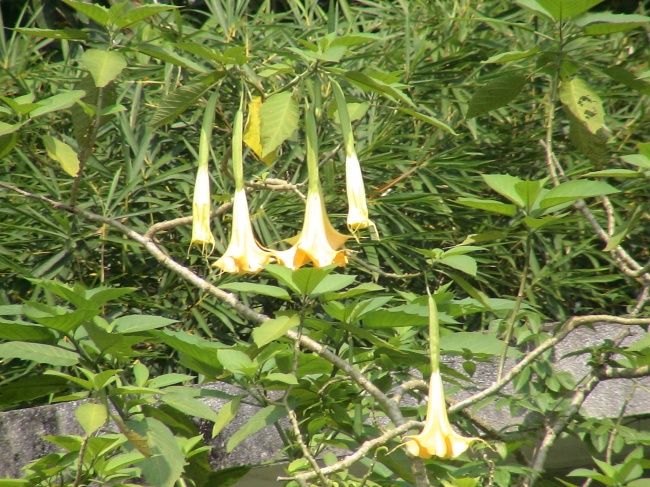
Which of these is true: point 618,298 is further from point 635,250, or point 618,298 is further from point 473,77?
point 473,77

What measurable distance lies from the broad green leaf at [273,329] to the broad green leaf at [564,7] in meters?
0.42

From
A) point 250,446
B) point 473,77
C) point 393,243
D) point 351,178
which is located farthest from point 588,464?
point 351,178

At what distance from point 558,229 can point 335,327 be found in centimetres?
92

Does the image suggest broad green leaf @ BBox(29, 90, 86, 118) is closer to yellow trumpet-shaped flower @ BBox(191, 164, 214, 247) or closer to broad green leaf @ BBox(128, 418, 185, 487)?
yellow trumpet-shaped flower @ BBox(191, 164, 214, 247)

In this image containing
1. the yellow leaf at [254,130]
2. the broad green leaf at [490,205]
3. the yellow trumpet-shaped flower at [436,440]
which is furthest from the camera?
the yellow leaf at [254,130]

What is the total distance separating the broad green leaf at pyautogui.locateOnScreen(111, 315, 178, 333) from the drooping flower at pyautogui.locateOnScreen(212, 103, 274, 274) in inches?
5.4

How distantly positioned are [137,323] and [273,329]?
20 cm

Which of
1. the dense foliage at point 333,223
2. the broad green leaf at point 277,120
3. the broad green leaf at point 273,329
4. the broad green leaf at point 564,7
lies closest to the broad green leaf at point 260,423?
the dense foliage at point 333,223

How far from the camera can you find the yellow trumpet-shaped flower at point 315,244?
73cm

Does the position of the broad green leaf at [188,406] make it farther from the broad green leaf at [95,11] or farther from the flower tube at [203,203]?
the broad green leaf at [95,11]

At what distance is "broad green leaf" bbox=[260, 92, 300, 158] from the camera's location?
0.79m

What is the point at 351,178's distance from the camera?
0.75 metres

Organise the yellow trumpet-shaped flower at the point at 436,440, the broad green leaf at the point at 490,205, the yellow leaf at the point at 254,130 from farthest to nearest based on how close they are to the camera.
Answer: the yellow leaf at the point at 254,130
the broad green leaf at the point at 490,205
the yellow trumpet-shaped flower at the point at 436,440

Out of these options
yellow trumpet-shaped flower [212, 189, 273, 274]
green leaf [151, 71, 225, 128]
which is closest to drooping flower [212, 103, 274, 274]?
yellow trumpet-shaped flower [212, 189, 273, 274]
